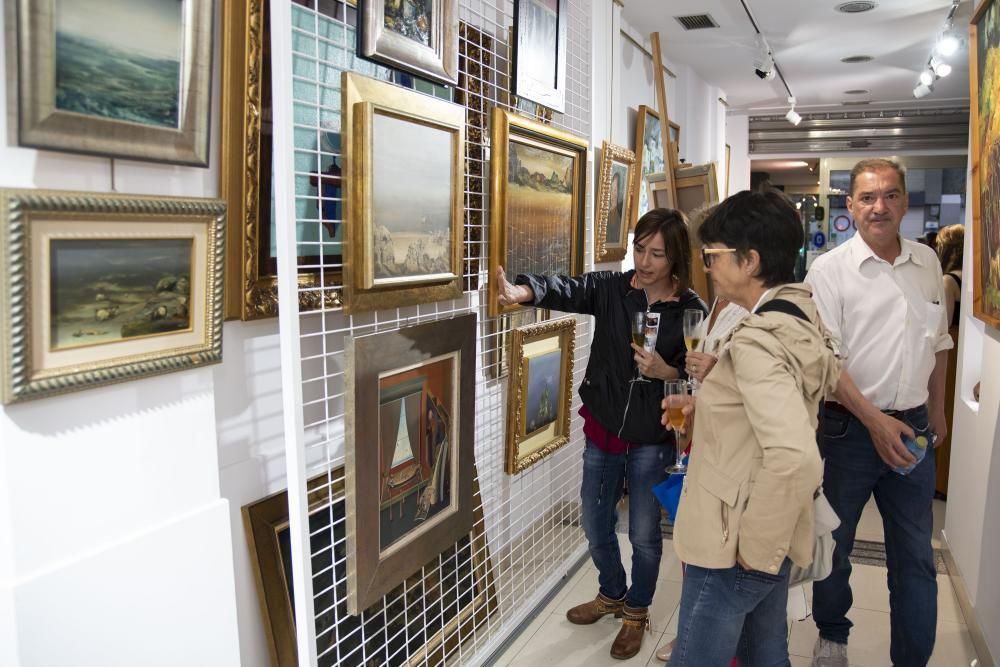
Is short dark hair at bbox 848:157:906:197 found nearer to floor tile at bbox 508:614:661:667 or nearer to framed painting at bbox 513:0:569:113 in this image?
framed painting at bbox 513:0:569:113

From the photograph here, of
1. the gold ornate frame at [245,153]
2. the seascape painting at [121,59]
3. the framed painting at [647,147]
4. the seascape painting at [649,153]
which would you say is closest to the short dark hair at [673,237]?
Result: the gold ornate frame at [245,153]

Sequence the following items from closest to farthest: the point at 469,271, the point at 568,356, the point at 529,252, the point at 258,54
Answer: the point at 258,54
the point at 469,271
the point at 529,252
the point at 568,356

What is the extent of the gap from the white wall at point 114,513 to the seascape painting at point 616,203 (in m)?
2.42

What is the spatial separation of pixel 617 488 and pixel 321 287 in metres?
1.51

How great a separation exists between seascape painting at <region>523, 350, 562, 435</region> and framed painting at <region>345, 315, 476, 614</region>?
577 millimetres

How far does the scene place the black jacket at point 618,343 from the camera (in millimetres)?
2643

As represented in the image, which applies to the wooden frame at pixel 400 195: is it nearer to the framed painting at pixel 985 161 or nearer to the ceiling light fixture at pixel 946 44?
the framed painting at pixel 985 161

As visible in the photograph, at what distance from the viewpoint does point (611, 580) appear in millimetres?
3020

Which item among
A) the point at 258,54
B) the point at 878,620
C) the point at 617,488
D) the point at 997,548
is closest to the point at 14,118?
the point at 258,54

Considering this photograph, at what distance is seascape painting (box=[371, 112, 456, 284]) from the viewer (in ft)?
6.30

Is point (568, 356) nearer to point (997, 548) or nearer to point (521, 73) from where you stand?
point (521, 73)

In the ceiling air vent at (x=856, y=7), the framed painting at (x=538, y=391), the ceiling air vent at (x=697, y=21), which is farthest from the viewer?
the ceiling air vent at (x=697, y=21)

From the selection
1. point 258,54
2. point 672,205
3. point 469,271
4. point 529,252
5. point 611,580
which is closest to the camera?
point 258,54

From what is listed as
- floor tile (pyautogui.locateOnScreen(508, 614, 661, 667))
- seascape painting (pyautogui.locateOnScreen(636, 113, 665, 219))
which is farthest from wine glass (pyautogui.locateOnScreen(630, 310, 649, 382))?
seascape painting (pyautogui.locateOnScreen(636, 113, 665, 219))
